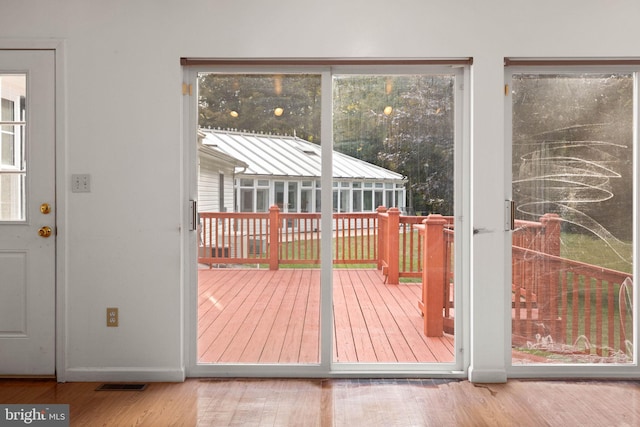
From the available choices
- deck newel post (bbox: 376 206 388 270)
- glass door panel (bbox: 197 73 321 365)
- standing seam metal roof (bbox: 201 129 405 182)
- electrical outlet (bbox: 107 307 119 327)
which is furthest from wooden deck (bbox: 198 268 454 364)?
standing seam metal roof (bbox: 201 129 405 182)

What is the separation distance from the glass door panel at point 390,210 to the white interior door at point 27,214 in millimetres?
1762

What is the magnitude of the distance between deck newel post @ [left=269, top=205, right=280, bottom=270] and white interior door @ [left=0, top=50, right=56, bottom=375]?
1323 millimetres

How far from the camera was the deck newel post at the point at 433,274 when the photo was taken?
3301mm

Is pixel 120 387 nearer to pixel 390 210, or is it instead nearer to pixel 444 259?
pixel 390 210

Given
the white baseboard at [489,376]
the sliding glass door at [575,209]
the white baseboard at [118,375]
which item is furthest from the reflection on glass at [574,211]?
the white baseboard at [118,375]

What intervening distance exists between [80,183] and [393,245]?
1968 mm

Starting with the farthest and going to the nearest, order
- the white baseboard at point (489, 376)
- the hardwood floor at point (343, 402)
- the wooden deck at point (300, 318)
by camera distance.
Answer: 1. the wooden deck at point (300, 318)
2. the white baseboard at point (489, 376)
3. the hardwood floor at point (343, 402)

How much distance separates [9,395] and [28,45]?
2050mm

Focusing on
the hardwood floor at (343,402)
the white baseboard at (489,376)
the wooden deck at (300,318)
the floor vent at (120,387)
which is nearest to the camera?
the hardwood floor at (343,402)

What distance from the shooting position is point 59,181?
3201mm
